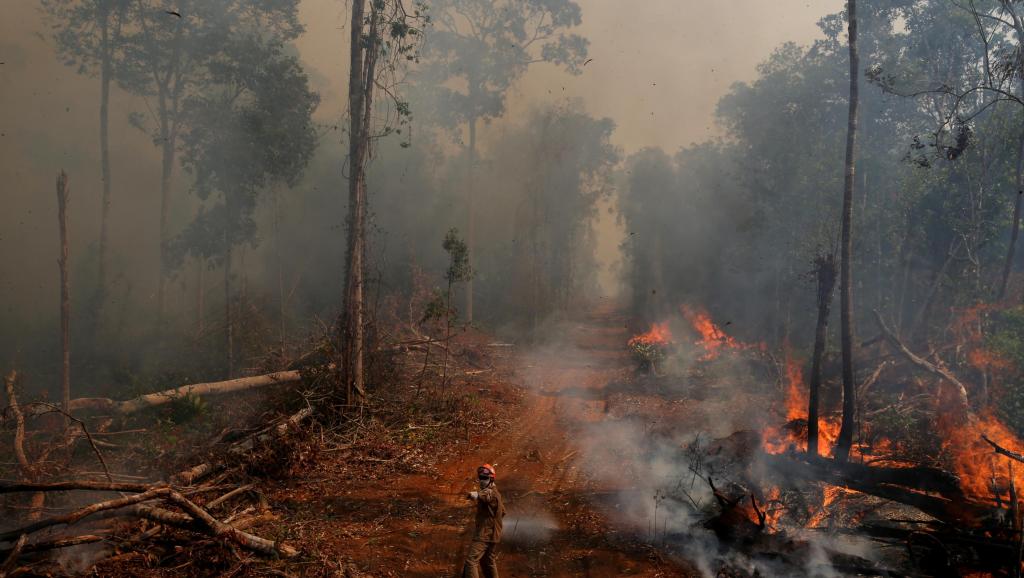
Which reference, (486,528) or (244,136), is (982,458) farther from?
(244,136)

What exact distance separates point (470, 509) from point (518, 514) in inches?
34.6

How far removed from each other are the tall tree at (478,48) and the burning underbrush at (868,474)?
18408mm

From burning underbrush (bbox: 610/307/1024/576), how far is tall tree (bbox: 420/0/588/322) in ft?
60.4

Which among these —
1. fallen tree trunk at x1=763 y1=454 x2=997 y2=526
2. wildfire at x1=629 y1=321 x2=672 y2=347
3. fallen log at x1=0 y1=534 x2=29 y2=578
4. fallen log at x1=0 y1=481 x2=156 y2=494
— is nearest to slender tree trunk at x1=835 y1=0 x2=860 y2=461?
fallen tree trunk at x1=763 y1=454 x2=997 y2=526

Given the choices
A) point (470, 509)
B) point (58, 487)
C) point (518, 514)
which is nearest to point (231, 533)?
point (58, 487)

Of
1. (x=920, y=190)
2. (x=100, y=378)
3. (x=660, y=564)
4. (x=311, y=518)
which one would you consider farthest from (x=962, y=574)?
(x=100, y=378)

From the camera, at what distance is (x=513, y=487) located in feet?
36.8

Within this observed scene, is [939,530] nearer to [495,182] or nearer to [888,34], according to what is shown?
[888,34]

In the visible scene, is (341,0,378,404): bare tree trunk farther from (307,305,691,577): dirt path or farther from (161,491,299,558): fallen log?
(161,491,299,558): fallen log

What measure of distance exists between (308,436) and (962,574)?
11.8 meters

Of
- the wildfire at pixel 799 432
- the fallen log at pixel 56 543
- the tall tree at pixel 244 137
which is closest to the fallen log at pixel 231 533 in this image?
the fallen log at pixel 56 543

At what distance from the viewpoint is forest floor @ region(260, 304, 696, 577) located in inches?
316

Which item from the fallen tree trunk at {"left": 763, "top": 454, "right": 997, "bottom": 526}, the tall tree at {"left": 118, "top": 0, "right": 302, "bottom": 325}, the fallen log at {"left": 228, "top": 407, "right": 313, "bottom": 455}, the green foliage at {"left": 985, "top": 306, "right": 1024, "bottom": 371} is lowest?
the fallen tree trunk at {"left": 763, "top": 454, "right": 997, "bottom": 526}

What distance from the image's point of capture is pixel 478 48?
31.4 meters
